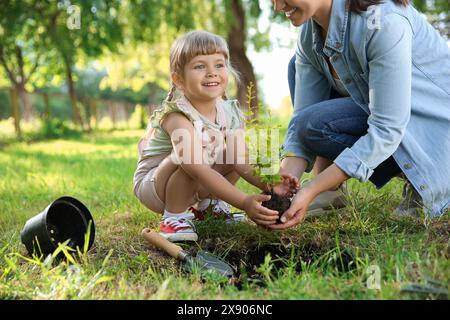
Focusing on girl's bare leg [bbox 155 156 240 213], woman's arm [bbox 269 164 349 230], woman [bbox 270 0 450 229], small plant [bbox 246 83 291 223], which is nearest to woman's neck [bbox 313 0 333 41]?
woman [bbox 270 0 450 229]

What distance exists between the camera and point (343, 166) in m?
2.24

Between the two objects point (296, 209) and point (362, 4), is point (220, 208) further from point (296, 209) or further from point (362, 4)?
point (362, 4)

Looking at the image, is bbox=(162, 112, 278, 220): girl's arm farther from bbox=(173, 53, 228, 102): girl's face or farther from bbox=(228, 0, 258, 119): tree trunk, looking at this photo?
bbox=(228, 0, 258, 119): tree trunk

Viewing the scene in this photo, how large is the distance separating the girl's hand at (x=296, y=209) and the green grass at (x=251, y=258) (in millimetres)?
140

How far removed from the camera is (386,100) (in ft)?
7.48

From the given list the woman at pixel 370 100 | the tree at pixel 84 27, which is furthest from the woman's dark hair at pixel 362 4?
the tree at pixel 84 27

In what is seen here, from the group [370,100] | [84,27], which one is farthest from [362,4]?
[84,27]

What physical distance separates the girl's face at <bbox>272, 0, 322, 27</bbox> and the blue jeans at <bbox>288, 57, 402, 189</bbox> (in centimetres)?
54

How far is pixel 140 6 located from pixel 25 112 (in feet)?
28.4

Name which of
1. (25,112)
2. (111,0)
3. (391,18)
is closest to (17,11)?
(111,0)

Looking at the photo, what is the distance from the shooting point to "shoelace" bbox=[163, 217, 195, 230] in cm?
253

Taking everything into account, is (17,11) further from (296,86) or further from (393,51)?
(393,51)

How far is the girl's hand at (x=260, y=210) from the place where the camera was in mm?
2191

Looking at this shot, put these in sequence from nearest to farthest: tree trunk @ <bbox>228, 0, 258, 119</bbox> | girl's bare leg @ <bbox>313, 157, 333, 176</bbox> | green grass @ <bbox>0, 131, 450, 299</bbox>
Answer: green grass @ <bbox>0, 131, 450, 299</bbox>, girl's bare leg @ <bbox>313, 157, 333, 176</bbox>, tree trunk @ <bbox>228, 0, 258, 119</bbox>
